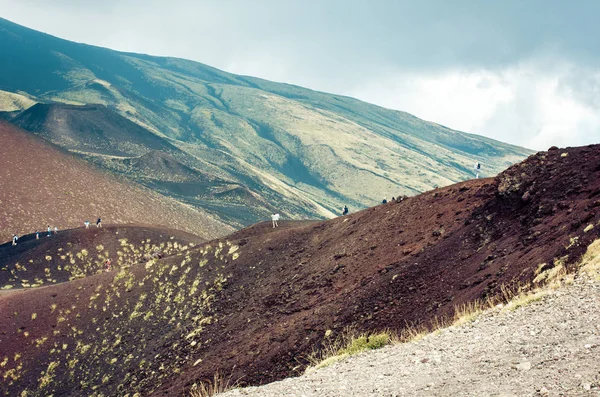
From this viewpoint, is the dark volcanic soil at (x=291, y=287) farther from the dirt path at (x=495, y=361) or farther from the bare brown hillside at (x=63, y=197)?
the bare brown hillside at (x=63, y=197)

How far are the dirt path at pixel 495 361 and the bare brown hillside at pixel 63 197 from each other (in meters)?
79.7

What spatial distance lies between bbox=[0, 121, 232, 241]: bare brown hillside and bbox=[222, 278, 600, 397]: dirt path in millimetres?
79700

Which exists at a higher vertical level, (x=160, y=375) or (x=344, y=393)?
(x=344, y=393)

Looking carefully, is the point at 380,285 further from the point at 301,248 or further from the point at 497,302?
the point at 301,248

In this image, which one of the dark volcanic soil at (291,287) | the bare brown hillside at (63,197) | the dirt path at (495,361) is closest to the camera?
the dirt path at (495,361)

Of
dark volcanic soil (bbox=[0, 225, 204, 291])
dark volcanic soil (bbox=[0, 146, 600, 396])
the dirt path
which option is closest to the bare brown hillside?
dark volcanic soil (bbox=[0, 225, 204, 291])

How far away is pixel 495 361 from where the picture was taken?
31.3 feet

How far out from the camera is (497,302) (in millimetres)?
13625

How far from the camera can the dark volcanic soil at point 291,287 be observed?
57.9 ft

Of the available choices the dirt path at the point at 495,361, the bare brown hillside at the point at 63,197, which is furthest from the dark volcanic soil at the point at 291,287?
the bare brown hillside at the point at 63,197

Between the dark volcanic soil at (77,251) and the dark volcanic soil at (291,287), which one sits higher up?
the dark volcanic soil at (291,287)

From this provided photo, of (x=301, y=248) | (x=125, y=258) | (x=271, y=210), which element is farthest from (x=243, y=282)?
(x=271, y=210)

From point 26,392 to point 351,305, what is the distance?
2308cm

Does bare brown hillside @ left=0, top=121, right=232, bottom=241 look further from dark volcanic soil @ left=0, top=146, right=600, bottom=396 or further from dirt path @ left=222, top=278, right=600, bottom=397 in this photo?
dirt path @ left=222, top=278, right=600, bottom=397
